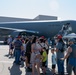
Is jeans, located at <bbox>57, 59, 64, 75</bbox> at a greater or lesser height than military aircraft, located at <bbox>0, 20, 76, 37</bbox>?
lesser

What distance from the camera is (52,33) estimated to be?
35.7 meters

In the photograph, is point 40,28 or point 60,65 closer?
point 60,65

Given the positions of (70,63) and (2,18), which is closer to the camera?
(70,63)

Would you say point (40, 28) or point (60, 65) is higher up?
point (40, 28)

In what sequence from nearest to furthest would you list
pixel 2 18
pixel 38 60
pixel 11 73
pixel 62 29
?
pixel 38 60 < pixel 11 73 < pixel 62 29 < pixel 2 18

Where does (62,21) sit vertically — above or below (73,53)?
above

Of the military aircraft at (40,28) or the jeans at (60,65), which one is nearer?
the jeans at (60,65)

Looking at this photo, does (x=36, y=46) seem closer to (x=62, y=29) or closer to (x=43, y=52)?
(x=43, y=52)

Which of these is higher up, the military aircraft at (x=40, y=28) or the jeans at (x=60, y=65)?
the military aircraft at (x=40, y=28)

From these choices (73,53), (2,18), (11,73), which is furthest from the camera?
(2,18)

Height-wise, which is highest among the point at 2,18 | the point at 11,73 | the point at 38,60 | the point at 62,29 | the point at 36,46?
the point at 2,18

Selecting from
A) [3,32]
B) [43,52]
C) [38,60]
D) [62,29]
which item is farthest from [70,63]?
[3,32]

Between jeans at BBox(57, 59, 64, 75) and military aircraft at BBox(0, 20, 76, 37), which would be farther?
military aircraft at BBox(0, 20, 76, 37)

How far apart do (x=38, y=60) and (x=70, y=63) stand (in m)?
1.38
